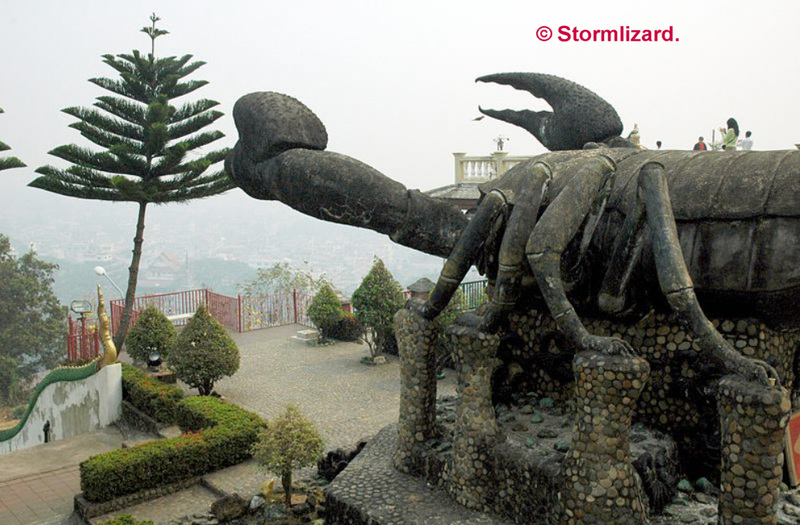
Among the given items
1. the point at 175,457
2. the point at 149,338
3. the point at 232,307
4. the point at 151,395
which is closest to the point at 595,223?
the point at 175,457

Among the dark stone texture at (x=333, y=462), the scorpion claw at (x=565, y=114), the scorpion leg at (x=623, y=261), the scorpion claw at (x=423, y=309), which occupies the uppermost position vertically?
the scorpion claw at (x=565, y=114)

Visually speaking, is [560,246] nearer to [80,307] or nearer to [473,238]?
[473,238]

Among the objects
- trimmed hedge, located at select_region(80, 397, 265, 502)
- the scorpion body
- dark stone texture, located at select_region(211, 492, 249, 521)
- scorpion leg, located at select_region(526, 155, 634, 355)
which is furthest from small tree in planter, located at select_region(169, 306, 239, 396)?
scorpion leg, located at select_region(526, 155, 634, 355)

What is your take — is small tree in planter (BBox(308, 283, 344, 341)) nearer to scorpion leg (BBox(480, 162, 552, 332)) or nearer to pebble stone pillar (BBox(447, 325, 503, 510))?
pebble stone pillar (BBox(447, 325, 503, 510))

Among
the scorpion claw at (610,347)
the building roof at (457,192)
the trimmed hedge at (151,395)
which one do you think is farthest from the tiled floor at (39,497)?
the building roof at (457,192)

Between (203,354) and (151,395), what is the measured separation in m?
1.00

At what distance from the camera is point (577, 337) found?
5.13m

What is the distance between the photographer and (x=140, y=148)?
1569 centimetres

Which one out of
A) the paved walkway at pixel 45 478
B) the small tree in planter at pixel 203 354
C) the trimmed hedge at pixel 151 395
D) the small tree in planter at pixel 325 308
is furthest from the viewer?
the small tree in planter at pixel 325 308

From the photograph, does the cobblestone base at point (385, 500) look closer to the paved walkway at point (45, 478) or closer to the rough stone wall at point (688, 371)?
the rough stone wall at point (688, 371)

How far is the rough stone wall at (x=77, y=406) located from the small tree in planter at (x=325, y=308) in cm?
476

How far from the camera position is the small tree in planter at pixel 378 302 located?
46.6 ft

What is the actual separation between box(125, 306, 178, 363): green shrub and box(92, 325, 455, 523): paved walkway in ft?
4.83

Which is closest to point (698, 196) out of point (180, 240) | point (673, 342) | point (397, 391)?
point (673, 342)
